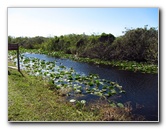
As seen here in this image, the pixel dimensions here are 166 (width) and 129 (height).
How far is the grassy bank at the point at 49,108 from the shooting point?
9.75 feet

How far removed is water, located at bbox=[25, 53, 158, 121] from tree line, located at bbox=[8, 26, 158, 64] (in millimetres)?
299

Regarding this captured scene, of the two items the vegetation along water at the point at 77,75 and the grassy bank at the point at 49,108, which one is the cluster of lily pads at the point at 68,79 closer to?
the vegetation along water at the point at 77,75

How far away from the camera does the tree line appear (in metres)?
3.56

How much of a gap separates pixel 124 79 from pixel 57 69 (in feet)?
5.12

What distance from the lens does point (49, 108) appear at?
124 inches

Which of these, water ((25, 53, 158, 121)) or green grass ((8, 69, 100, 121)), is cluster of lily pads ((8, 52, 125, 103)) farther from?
A: green grass ((8, 69, 100, 121))

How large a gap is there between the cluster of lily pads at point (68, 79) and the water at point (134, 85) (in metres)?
0.14

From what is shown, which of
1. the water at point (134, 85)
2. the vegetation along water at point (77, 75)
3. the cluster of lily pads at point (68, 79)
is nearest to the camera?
the vegetation along water at point (77, 75)

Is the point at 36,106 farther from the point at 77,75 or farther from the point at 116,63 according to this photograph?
the point at 116,63

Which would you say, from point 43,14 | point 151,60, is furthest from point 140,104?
point 43,14

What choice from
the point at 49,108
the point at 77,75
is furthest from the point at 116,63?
the point at 49,108

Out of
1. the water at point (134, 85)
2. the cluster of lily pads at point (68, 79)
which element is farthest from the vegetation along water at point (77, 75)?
the water at point (134, 85)

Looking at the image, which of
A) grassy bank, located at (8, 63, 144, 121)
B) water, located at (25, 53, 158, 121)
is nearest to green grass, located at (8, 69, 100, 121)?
grassy bank, located at (8, 63, 144, 121)
